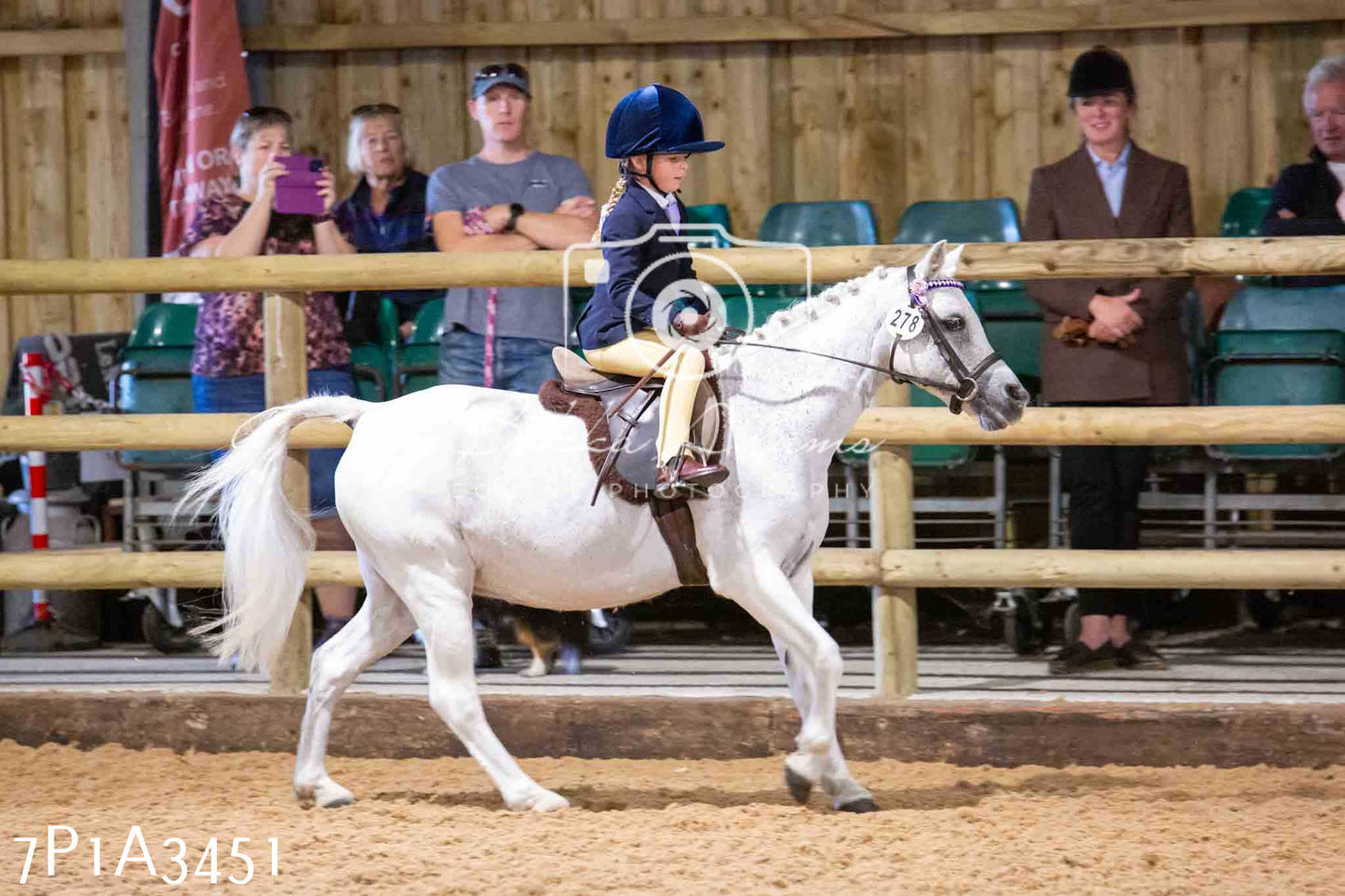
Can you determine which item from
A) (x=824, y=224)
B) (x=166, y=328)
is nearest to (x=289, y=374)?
(x=166, y=328)

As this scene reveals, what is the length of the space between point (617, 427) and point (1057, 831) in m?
1.60

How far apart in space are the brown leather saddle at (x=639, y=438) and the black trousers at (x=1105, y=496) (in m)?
1.96

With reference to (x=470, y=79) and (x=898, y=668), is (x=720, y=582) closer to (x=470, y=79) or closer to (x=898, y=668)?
(x=898, y=668)

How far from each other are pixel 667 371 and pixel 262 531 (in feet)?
4.28

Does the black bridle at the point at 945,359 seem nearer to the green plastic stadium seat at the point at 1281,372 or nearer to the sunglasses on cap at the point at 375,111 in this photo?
the green plastic stadium seat at the point at 1281,372

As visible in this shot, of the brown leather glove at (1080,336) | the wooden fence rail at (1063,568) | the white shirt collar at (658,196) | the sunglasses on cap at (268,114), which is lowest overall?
the wooden fence rail at (1063,568)

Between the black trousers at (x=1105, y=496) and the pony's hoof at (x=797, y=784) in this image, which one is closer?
the pony's hoof at (x=797, y=784)

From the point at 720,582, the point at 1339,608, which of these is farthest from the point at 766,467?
the point at 1339,608

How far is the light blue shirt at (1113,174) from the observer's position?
6.12m

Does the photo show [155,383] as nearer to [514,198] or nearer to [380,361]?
[380,361]

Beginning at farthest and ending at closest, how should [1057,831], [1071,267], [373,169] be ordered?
[373,169]
[1071,267]
[1057,831]

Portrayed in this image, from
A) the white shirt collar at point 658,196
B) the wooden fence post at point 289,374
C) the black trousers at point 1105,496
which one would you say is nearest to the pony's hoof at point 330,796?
the wooden fence post at point 289,374

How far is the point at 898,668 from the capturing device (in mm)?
5277

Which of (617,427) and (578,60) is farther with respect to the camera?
(578,60)
